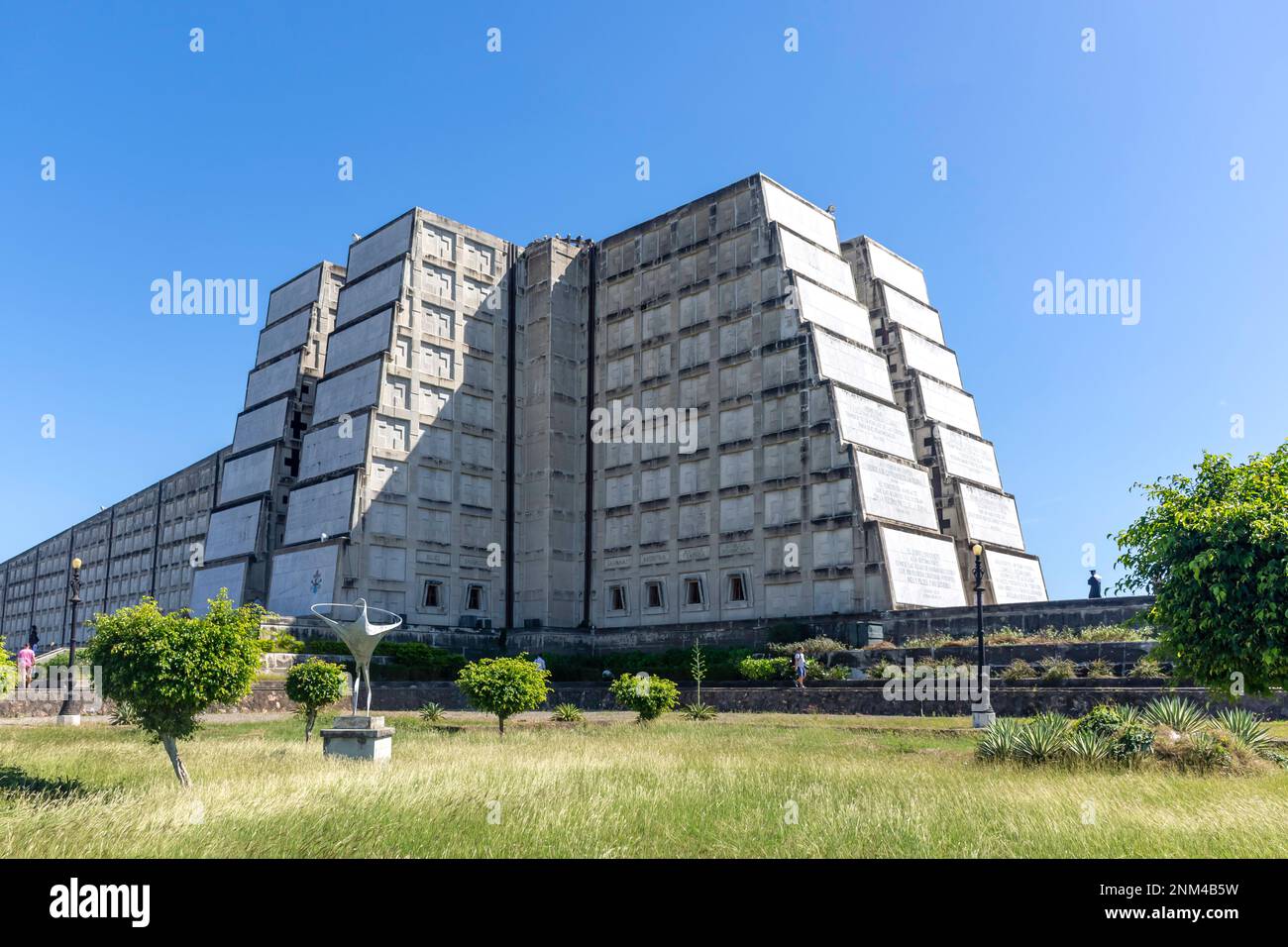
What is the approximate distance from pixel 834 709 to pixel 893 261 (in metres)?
41.5

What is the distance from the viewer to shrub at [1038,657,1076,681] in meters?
31.0

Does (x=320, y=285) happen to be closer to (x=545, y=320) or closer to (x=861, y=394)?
(x=545, y=320)

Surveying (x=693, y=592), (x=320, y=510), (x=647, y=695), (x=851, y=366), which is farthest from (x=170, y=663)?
(x=851, y=366)

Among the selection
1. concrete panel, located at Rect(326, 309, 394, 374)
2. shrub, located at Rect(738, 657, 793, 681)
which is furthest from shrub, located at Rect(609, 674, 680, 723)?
concrete panel, located at Rect(326, 309, 394, 374)

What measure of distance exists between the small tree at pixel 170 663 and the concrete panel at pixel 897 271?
177 feet

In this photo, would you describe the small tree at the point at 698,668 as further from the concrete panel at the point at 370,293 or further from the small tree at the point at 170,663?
the concrete panel at the point at 370,293

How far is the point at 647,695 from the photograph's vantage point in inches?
1228

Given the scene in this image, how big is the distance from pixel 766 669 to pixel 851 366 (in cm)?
2139

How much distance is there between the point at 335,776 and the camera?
17.6 meters

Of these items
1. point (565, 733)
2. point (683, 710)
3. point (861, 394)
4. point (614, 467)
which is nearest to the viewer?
point (565, 733)

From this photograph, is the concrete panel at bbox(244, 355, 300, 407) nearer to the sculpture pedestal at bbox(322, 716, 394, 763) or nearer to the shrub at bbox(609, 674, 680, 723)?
the shrub at bbox(609, 674, 680, 723)
